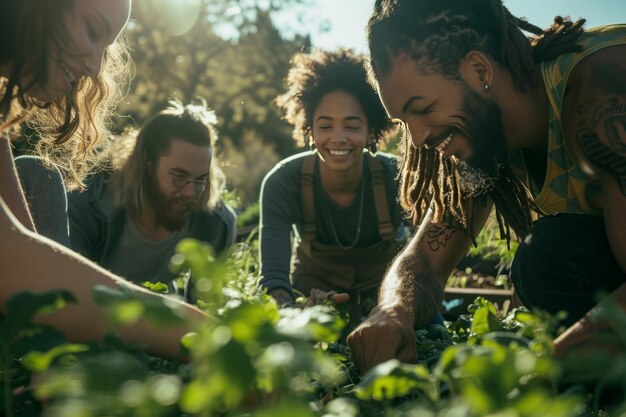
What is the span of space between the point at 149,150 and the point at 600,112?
Answer: 3408 millimetres

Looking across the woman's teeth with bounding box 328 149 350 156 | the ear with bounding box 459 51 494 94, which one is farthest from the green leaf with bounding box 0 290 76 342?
the woman's teeth with bounding box 328 149 350 156

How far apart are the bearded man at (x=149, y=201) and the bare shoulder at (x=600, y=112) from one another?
2.98 m

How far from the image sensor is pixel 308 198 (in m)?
4.54

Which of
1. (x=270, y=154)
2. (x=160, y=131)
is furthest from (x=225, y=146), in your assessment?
(x=160, y=131)

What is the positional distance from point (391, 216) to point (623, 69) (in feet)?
8.65

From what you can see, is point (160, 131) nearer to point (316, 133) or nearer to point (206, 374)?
point (316, 133)

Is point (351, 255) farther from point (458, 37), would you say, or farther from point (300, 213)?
point (458, 37)

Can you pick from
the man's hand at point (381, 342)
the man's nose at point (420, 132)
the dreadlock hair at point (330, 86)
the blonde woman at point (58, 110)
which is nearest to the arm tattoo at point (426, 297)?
the man's hand at point (381, 342)

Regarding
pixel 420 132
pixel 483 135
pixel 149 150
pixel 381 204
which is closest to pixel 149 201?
pixel 149 150

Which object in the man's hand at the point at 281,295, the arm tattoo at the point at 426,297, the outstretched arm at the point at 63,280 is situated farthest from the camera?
the man's hand at the point at 281,295

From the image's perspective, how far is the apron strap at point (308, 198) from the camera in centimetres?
454

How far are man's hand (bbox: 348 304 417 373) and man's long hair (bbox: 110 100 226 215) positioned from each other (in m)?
2.92

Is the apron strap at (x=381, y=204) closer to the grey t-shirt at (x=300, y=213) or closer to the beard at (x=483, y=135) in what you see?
the grey t-shirt at (x=300, y=213)

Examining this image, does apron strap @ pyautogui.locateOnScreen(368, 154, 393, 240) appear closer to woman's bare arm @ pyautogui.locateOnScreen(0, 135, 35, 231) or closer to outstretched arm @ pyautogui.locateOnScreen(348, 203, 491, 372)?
outstretched arm @ pyautogui.locateOnScreen(348, 203, 491, 372)
